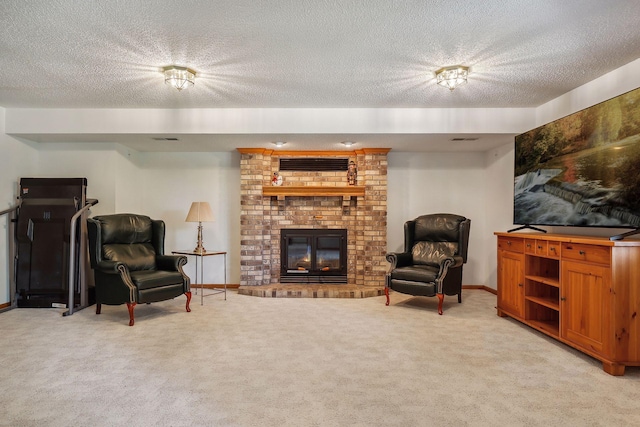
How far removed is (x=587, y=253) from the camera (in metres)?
2.84

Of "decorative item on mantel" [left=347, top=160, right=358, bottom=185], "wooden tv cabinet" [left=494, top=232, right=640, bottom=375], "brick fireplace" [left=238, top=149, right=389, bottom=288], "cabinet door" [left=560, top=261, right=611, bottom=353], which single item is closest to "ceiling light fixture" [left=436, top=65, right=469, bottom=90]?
"wooden tv cabinet" [left=494, top=232, right=640, bottom=375]

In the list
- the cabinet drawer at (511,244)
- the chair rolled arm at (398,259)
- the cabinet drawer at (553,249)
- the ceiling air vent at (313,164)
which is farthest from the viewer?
the ceiling air vent at (313,164)

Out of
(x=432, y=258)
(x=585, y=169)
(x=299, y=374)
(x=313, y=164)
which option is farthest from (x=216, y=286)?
(x=585, y=169)

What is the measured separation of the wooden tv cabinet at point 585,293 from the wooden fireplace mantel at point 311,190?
2358 millimetres

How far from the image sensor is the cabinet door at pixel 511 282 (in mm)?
3711

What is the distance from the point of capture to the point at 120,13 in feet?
7.86

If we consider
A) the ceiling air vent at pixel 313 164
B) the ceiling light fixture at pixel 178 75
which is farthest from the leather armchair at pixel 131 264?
the ceiling air vent at pixel 313 164

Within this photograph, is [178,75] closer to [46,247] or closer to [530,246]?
[46,247]

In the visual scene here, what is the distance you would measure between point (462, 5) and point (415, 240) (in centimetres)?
331

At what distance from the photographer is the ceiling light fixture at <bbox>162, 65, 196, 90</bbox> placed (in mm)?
3240

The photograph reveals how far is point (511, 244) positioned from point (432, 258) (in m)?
1.11

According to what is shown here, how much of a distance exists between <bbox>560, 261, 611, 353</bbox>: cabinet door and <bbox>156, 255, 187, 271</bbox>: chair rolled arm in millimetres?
3800

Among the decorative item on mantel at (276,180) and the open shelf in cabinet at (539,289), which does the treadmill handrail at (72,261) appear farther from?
the open shelf in cabinet at (539,289)

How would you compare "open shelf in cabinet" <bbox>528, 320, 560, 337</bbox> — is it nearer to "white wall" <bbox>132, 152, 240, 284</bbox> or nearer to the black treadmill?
"white wall" <bbox>132, 152, 240, 284</bbox>
